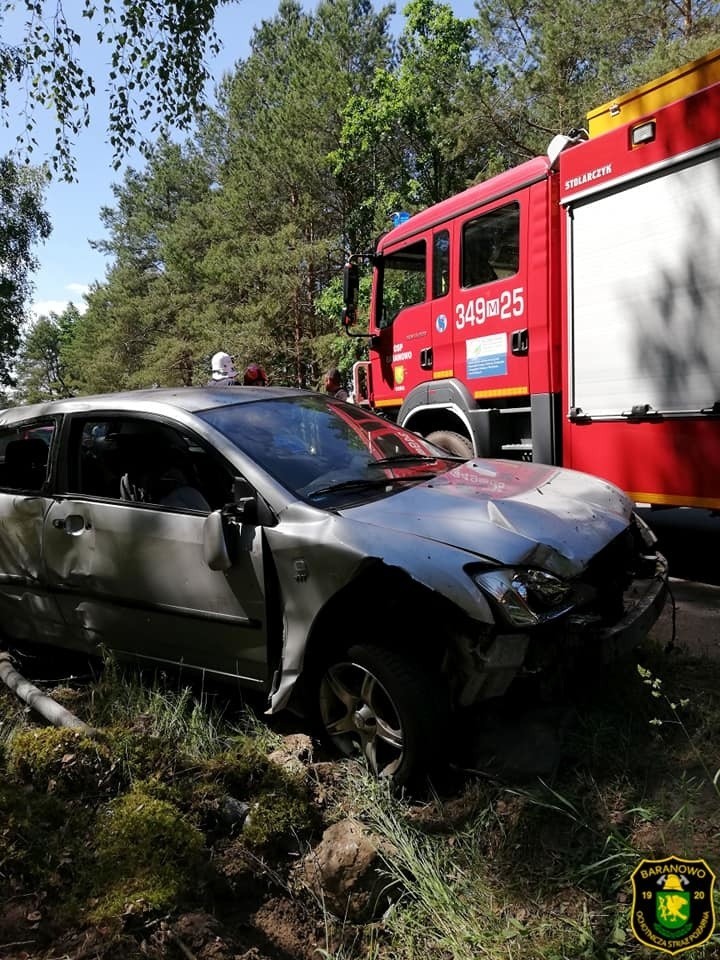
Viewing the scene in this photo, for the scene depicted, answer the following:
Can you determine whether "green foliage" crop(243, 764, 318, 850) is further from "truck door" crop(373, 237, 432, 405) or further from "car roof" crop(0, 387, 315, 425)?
"truck door" crop(373, 237, 432, 405)

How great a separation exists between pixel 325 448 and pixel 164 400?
824 millimetres

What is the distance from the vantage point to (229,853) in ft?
8.05

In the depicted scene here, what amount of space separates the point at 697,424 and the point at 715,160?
1.53 m

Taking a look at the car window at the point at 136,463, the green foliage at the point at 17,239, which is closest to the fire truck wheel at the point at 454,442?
the car window at the point at 136,463

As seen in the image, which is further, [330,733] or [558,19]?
[558,19]

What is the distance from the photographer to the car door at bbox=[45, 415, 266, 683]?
311cm

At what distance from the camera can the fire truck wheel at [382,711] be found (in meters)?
2.62

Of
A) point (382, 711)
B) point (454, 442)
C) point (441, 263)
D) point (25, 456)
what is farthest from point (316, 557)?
point (441, 263)

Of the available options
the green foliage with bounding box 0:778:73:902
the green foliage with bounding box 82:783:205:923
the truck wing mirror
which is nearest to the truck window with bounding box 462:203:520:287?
the truck wing mirror

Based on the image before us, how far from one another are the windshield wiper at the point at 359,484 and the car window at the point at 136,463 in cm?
59

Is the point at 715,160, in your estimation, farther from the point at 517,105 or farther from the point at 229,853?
the point at 517,105

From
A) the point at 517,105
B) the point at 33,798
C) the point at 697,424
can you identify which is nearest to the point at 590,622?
the point at 33,798

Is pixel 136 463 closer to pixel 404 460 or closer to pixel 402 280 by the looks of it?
pixel 404 460

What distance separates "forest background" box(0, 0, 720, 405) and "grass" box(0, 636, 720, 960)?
41.0 ft
